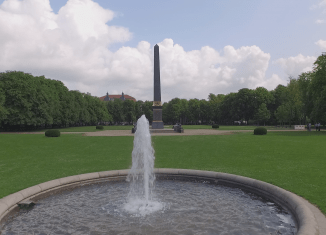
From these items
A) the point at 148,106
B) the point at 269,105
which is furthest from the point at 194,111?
the point at 269,105

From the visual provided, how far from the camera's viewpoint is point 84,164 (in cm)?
1234

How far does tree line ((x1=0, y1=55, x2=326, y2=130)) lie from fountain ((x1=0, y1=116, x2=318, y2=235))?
30610 mm

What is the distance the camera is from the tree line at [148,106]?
39.7m

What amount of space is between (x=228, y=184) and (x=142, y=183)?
2.97m

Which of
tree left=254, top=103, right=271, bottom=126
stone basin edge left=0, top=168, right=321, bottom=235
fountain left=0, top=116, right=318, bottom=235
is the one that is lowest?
fountain left=0, top=116, right=318, bottom=235

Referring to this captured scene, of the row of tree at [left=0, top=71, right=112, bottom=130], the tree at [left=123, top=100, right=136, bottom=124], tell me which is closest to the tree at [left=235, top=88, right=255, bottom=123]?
the tree at [left=123, top=100, right=136, bottom=124]

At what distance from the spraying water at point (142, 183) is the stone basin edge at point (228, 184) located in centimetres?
53

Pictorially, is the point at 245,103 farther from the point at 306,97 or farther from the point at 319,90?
the point at 319,90

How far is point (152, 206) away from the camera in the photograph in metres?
6.99

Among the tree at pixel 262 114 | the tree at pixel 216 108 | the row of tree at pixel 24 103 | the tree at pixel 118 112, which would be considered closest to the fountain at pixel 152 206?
the row of tree at pixel 24 103

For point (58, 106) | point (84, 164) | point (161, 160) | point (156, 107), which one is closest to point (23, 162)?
point (84, 164)

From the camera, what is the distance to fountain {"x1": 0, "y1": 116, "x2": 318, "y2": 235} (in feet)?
18.4

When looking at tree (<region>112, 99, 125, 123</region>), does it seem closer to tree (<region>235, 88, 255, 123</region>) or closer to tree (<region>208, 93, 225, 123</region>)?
tree (<region>208, 93, 225, 123</region>)

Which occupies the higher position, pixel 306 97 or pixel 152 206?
pixel 306 97
